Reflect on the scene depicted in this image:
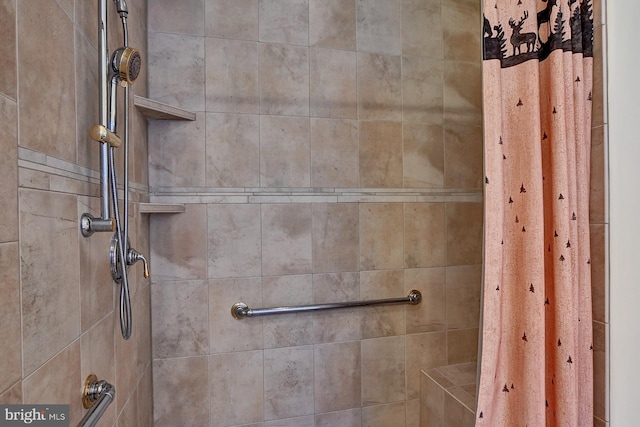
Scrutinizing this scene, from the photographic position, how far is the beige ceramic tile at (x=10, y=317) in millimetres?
517

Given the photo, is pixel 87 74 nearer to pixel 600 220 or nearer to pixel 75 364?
pixel 75 364

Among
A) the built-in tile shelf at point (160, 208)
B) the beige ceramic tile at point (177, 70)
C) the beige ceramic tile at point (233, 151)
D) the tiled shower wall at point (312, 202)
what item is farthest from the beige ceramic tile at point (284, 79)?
the built-in tile shelf at point (160, 208)

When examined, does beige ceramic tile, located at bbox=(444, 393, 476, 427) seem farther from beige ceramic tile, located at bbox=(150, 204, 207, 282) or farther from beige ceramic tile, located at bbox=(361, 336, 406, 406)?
beige ceramic tile, located at bbox=(150, 204, 207, 282)

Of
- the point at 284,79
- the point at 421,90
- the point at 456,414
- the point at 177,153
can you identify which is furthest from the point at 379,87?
the point at 456,414

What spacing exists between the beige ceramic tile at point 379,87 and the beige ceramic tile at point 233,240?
0.75 m

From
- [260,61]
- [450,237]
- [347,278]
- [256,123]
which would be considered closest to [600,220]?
[450,237]

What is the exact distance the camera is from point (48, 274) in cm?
66

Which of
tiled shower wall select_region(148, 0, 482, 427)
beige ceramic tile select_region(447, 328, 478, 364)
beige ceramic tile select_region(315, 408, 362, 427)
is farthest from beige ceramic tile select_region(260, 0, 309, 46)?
beige ceramic tile select_region(315, 408, 362, 427)

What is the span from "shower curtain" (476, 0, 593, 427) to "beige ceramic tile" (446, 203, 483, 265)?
82 centimetres

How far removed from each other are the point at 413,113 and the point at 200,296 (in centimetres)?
139

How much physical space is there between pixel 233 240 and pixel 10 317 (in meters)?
0.96

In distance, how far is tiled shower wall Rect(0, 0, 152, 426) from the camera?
548mm

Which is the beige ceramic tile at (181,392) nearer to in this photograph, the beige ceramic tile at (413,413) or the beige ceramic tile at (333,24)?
the beige ceramic tile at (413,413)

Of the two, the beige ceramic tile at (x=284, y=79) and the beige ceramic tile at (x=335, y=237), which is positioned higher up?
the beige ceramic tile at (x=284, y=79)
